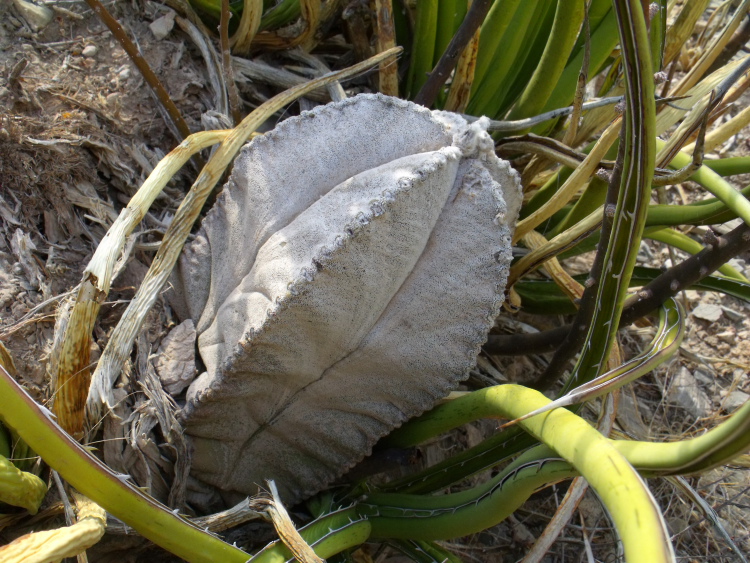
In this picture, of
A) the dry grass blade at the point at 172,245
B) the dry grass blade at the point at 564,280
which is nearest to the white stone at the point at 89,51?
the dry grass blade at the point at 172,245

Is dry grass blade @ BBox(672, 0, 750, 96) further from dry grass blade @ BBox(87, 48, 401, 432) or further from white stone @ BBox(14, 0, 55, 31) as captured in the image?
white stone @ BBox(14, 0, 55, 31)

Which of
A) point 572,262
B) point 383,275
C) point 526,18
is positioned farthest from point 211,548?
point 572,262

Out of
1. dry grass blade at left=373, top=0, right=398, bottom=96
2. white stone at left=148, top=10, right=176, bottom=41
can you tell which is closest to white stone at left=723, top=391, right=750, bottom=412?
dry grass blade at left=373, top=0, right=398, bottom=96

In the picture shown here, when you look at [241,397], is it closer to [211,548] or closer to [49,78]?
[211,548]

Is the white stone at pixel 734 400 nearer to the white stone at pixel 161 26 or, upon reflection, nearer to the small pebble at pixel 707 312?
the small pebble at pixel 707 312

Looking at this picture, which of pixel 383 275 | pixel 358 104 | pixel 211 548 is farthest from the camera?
pixel 358 104

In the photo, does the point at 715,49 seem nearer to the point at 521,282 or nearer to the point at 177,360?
the point at 521,282

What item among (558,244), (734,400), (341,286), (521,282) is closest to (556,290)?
(521,282)
